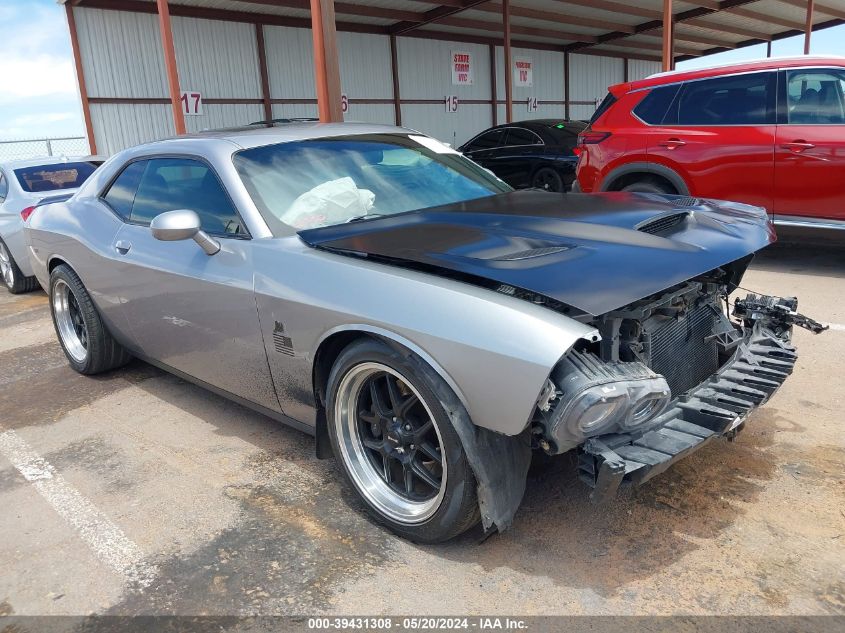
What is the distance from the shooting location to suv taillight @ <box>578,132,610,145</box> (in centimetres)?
702

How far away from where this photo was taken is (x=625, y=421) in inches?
86.1

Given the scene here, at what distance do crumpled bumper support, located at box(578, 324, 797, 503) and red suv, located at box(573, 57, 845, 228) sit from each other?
3683mm

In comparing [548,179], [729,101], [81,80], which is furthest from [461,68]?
[729,101]

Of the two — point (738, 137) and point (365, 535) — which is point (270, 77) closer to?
point (738, 137)

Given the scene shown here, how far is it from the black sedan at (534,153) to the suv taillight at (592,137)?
11.9ft

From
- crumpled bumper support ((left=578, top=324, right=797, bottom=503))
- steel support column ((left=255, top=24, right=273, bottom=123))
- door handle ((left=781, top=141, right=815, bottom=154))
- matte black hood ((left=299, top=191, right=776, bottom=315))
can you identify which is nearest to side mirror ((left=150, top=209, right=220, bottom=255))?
matte black hood ((left=299, top=191, right=776, bottom=315))

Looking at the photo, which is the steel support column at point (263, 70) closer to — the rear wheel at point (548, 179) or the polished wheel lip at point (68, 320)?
the rear wheel at point (548, 179)

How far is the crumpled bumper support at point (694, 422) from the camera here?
2109mm

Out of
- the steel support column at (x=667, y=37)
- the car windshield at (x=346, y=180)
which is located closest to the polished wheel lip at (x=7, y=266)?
the car windshield at (x=346, y=180)

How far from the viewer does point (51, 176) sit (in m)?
7.75

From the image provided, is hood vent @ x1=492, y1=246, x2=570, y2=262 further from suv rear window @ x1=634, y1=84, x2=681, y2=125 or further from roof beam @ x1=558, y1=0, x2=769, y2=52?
roof beam @ x1=558, y1=0, x2=769, y2=52

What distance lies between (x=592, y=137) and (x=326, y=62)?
3.44m

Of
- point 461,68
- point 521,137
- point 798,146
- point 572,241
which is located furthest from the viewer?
point 461,68

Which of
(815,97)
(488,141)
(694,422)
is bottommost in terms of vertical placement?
(694,422)
